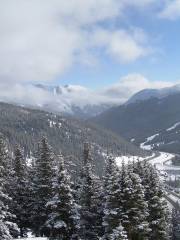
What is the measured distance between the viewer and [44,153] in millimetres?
57281

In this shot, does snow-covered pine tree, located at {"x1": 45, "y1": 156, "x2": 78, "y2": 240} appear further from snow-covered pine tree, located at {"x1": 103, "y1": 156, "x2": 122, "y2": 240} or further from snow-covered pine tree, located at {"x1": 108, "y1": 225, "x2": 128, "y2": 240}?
snow-covered pine tree, located at {"x1": 108, "y1": 225, "x2": 128, "y2": 240}

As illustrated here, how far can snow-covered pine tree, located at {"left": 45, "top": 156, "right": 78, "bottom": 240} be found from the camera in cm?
4572

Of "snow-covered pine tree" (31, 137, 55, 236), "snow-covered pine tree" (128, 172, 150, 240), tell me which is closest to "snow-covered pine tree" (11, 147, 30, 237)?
"snow-covered pine tree" (31, 137, 55, 236)

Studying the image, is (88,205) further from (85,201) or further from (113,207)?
(113,207)

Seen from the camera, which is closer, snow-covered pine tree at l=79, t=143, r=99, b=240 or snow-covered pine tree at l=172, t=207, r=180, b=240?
snow-covered pine tree at l=79, t=143, r=99, b=240

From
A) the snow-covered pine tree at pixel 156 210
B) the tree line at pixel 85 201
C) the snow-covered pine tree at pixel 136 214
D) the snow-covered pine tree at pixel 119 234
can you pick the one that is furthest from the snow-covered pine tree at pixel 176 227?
the snow-covered pine tree at pixel 119 234

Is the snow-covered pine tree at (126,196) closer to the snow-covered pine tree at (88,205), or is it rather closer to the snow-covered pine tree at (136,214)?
the snow-covered pine tree at (136,214)

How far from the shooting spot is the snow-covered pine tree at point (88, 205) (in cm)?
5009

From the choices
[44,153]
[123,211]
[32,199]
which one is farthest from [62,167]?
[32,199]

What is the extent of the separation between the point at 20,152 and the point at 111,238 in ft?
77.3

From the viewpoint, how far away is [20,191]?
61250 millimetres

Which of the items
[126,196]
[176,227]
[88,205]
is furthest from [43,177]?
[176,227]

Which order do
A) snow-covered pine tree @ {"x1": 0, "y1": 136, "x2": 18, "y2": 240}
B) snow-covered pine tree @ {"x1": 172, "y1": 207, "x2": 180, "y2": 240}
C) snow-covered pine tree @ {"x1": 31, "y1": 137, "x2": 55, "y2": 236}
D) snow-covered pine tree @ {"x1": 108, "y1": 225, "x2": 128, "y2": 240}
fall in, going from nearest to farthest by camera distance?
snow-covered pine tree @ {"x1": 0, "y1": 136, "x2": 18, "y2": 240}, snow-covered pine tree @ {"x1": 108, "y1": 225, "x2": 128, "y2": 240}, snow-covered pine tree @ {"x1": 31, "y1": 137, "x2": 55, "y2": 236}, snow-covered pine tree @ {"x1": 172, "y1": 207, "x2": 180, "y2": 240}

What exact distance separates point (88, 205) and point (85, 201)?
1.88ft
